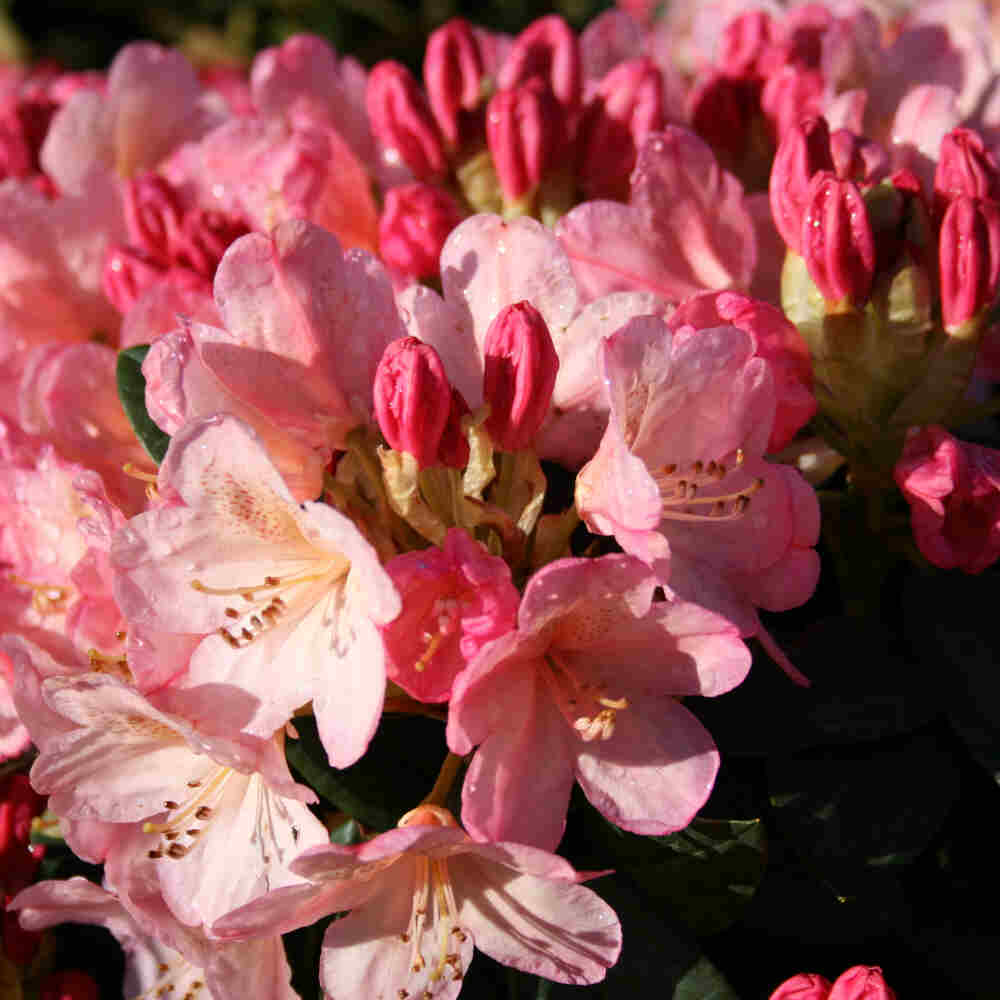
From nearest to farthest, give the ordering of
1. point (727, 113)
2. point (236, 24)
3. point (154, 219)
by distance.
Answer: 1. point (154, 219)
2. point (727, 113)
3. point (236, 24)

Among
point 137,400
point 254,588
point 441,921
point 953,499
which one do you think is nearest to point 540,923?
point 441,921

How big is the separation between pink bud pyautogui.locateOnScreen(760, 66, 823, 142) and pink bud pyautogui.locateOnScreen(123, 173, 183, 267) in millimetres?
622

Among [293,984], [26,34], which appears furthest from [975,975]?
[26,34]

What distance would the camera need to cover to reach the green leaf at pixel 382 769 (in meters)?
0.90

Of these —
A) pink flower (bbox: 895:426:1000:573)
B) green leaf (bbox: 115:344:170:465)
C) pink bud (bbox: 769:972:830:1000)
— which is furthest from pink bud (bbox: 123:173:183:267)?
pink bud (bbox: 769:972:830:1000)

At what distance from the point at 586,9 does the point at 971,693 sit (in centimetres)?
261

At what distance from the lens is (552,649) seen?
33.3 inches

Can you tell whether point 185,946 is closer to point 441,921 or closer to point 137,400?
point 441,921

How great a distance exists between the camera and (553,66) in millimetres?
1357

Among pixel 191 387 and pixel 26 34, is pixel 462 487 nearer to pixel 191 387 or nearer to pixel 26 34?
pixel 191 387

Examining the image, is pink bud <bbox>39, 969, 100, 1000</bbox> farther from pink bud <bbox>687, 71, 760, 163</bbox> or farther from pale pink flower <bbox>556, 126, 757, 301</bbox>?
pink bud <bbox>687, 71, 760, 163</bbox>

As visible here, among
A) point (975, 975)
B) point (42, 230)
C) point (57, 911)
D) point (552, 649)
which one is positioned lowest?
point (975, 975)

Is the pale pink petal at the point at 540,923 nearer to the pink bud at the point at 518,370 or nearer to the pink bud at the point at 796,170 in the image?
the pink bud at the point at 518,370

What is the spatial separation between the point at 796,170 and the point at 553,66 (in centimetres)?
44
